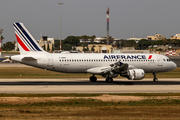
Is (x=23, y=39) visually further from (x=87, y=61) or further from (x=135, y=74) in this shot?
(x=135, y=74)

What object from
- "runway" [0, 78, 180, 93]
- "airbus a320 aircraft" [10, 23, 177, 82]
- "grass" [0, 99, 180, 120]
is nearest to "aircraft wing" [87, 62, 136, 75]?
"airbus a320 aircraft" [10, 23, 177, 82]

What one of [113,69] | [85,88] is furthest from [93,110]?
[113,69]

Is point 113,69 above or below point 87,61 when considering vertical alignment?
below

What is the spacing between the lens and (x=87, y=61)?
139 ft

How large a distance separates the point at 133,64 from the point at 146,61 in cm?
225

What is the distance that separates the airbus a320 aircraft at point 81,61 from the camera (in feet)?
132

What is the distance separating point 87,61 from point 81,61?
0.90 metres

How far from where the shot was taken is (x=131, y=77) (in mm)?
39781

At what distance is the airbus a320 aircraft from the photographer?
4030cm

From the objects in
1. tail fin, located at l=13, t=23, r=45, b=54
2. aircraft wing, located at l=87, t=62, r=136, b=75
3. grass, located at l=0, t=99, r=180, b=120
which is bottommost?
grass, located at l=0, t=99, r=180, b=120

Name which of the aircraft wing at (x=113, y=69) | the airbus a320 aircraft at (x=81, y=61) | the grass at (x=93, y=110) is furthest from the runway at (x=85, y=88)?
the grass at (x=93, y=110)

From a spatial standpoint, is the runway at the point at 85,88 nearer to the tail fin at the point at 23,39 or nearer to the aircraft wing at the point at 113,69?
the aircraft wing at the point at 113,69

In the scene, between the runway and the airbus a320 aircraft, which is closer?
the runway

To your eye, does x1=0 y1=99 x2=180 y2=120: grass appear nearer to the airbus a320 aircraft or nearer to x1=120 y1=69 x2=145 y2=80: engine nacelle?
x1=120 y1=69 x2=145 y2=80: engine nacelle
